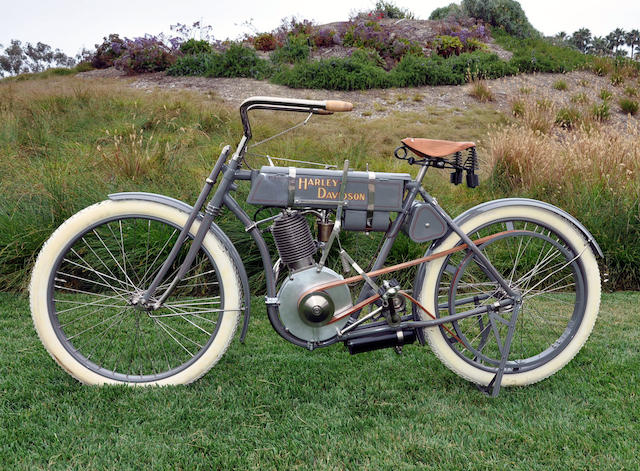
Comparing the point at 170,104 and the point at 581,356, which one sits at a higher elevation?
the point at 170,104

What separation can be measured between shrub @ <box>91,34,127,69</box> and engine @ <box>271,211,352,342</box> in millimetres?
15264

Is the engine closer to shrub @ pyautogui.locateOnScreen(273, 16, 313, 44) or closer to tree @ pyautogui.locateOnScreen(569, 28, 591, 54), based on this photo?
shrub @ pyautogui.locateOnScreen(273, 16, 313, 44)

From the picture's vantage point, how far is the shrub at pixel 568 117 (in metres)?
8.78

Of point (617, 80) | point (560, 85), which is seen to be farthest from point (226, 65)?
point (617, 80)

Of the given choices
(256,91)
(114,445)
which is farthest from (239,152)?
(256,91)

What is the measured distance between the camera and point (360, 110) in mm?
10227

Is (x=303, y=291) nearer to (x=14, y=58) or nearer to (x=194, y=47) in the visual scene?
(x=194, y=47)

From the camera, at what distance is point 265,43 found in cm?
1516

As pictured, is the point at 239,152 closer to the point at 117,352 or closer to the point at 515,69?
the point at 117,352

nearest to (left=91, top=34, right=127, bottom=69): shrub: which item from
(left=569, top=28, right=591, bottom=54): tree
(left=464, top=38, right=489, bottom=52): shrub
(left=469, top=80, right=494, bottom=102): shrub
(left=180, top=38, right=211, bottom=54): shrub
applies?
(left=180, top=38, right=211, bottom=54): shrub

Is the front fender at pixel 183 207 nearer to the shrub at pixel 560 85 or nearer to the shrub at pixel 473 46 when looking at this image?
the shrub at pixel 560 85

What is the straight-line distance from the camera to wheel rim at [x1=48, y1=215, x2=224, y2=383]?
2.62 metres

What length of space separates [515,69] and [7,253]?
11751 mm

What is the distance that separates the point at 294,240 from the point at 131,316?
73.3 inches
